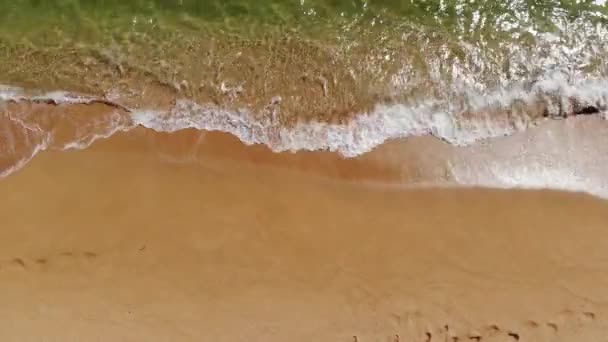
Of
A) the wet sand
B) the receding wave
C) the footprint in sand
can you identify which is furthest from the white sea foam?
the footprint in sand

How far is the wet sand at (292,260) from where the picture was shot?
533 cm

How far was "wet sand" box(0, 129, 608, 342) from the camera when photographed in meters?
5.33

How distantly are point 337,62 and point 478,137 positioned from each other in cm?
156

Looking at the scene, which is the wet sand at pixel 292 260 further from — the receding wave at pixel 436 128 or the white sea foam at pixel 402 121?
the white sea foam at pixel 402 121

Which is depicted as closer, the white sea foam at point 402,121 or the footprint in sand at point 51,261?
the footprint in sand at point 51,261

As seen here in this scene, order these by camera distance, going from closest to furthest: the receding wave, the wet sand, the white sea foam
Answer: the wet sand → the receding wave → the white sea foam

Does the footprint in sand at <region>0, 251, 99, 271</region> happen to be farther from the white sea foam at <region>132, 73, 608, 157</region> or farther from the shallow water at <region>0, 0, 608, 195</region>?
the white sea foam at <region>132, 73, 608, 157</region>

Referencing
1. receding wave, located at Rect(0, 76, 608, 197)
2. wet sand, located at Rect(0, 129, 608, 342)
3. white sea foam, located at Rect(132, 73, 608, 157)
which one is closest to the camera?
wet sand, located at Rect(0, 129, 608, 342)

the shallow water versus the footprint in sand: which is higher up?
the shallow water

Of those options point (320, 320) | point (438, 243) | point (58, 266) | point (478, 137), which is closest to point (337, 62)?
point (478, 137)

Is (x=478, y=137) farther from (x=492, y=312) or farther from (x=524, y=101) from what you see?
(x=492, y=312)

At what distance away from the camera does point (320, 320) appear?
535cm

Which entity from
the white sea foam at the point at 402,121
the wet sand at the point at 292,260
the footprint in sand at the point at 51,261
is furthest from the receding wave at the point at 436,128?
the footprint in sand at the point at 51,261

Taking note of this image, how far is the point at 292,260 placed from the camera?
5.38 metres
